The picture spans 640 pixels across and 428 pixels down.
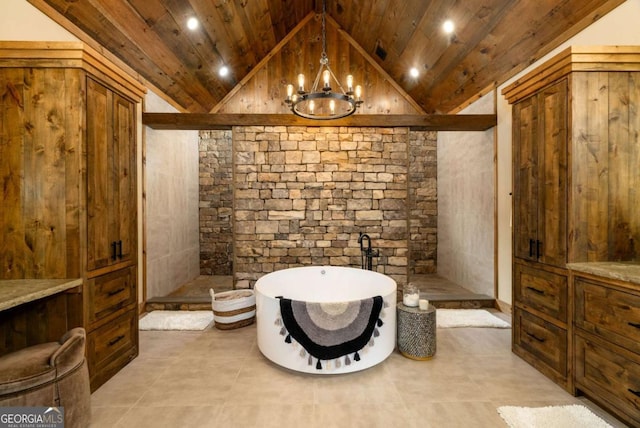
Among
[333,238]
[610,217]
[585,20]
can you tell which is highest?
[585,20]

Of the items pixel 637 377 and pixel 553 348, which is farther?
pixel 553 348

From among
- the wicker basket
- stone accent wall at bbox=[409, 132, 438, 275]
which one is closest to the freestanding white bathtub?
the wicker basket

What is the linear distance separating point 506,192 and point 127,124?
4053mm

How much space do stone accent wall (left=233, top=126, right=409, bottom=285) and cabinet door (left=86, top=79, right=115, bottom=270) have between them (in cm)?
183

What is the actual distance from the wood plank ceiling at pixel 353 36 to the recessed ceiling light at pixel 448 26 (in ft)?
0.18

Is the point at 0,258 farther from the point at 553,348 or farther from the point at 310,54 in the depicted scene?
the point at 310,54

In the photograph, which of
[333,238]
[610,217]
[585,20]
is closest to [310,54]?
[333,238]

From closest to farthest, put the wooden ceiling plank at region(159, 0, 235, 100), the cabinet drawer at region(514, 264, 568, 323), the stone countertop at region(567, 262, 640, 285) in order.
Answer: the stone countertop at region(567, 262, 640, 285)
the cabinet drawer at region(514, 264, 568, 323)
the wooden ceiling plank at region(159, 0, 235, 100)

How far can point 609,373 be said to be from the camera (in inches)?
70.5

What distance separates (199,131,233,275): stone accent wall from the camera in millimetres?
5426

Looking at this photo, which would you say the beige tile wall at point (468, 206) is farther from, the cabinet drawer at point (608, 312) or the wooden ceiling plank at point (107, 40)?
the wooden ceiling plank at point (107, 40)

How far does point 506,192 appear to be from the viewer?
3.63 m

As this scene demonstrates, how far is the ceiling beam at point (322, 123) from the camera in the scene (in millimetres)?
3725

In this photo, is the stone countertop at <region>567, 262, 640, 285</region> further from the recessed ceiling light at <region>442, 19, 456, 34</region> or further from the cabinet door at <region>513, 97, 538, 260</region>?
the recessed ceiling light at <region>442, 19, 456, 34</region>
